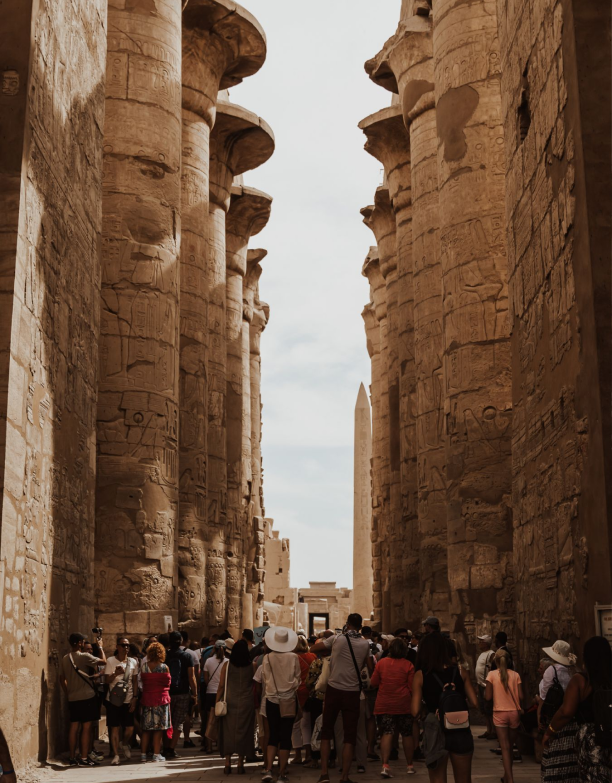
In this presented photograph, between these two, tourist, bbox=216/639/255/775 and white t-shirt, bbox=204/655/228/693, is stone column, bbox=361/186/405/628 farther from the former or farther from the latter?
tourist, bbox=216/639/255/775

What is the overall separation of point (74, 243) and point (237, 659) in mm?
3939

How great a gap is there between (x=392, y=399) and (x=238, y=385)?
3.62 meters

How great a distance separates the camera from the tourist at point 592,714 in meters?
4.49

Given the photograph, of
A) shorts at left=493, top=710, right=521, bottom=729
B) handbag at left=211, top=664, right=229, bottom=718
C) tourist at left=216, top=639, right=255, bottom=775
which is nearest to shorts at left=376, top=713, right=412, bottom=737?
shorts at left=493, top=710, right=521, bottom=729

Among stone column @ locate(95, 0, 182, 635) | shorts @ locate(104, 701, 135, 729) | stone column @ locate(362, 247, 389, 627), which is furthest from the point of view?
stone column @ locate(362, 247, 389, 627)

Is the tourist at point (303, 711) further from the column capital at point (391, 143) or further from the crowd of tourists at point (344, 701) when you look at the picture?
the column capital at point (391, 143)

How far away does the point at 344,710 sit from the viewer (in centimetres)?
793

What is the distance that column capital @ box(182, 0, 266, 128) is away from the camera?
18.7 metres

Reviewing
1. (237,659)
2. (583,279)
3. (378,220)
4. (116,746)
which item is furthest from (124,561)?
(378,220)

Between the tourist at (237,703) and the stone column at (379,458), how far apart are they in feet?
51.6

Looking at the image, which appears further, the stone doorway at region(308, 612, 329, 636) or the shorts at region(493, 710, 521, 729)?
the stone doorway at region(308, 612, 329, 636)

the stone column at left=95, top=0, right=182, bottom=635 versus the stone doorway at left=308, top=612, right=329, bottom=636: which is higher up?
the stone column at left=95, top=0, right=182, bottom=635

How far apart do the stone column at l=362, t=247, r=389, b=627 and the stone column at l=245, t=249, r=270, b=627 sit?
3160 millimetres

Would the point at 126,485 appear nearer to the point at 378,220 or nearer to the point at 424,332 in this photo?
the point at 424,332
